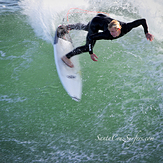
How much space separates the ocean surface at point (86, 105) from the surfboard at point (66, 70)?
212 mm

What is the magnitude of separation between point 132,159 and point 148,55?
3.05m

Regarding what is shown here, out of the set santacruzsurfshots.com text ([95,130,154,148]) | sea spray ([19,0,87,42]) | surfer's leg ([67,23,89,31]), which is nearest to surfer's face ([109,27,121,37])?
surfer's leg ([67,23,89,31])

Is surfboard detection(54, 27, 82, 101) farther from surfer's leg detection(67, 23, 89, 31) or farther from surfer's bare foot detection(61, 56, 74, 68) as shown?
surfer's leg detection(67, 23, 89, 31)

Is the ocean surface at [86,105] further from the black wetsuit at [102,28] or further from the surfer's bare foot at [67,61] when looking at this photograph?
the black wetsuit at [102,28]

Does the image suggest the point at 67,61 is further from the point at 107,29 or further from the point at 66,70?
the point at 107,29

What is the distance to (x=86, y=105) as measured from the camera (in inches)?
152

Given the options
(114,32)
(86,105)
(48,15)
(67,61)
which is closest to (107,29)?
(114,32)

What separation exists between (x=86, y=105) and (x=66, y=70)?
0.86 m

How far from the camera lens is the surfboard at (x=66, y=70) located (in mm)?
3850

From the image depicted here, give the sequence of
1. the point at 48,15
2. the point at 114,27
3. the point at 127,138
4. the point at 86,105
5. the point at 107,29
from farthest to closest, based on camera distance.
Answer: the point at 48,15 → the point at 86,105 → the point at 107,29 → the point at 127,138 → the point at 114,27

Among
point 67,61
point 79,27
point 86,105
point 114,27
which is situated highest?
point 114,27

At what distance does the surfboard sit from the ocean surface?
8.3 inches

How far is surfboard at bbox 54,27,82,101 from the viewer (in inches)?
152

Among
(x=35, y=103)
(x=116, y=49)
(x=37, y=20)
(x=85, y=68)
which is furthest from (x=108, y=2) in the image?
(x=35, y=103)
